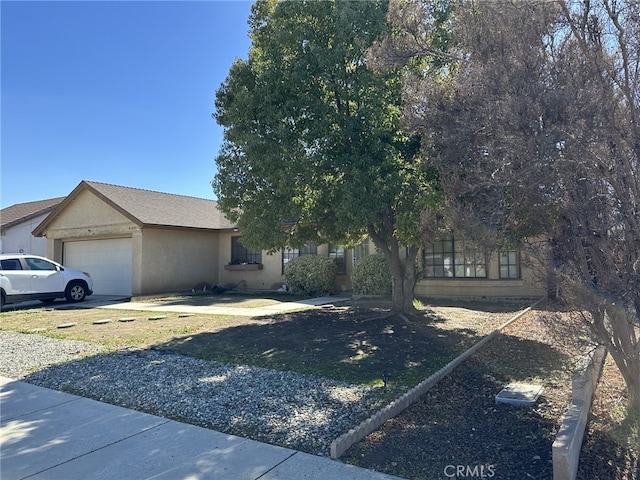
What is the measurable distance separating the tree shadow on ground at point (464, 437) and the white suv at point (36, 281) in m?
13.6

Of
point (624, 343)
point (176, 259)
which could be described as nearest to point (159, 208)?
point (176, 259)

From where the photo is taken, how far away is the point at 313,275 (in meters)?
16.2

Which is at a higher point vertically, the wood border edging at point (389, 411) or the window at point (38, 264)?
the window at point (38, 264)

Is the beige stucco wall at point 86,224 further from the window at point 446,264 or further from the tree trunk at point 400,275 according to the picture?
the tree trunk at point 400,275

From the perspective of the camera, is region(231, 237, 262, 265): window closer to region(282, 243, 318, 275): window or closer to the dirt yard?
region(282, 243, 318, 275): window

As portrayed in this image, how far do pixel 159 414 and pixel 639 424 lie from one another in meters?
4.75

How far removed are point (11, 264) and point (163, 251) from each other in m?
5.58

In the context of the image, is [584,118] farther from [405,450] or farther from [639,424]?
[405,450]

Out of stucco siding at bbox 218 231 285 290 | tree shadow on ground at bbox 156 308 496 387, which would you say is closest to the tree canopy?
tree shadow on ground at bbox 156 308 496 387

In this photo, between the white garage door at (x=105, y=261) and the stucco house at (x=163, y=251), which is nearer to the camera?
the stucco house at (x=163, y=251)

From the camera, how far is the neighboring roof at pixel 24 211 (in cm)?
2686

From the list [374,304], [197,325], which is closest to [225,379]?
[197,325]

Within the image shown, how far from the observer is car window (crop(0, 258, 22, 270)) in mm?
13359

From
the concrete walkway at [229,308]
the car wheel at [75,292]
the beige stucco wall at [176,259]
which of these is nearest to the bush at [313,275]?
the concrete walkway at [229,308]
